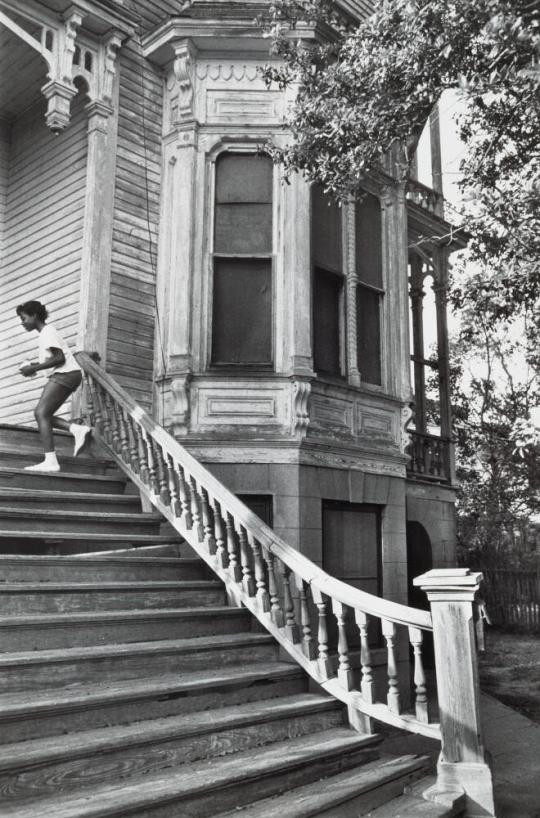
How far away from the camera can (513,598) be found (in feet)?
60.0

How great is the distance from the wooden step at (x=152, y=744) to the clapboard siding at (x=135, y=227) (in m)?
4.61

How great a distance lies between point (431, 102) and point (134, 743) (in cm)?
573

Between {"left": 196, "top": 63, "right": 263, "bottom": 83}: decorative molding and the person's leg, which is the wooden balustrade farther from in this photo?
{"left": 196, "top": 63, "right": 263, "bottom": 83}: decorative molding

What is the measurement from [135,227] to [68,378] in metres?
2.58

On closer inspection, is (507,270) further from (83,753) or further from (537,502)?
(537,502)

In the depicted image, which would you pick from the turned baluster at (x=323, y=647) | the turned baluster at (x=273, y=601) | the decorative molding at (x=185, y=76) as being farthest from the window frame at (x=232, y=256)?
the turned baluster at (x=323, y=647)

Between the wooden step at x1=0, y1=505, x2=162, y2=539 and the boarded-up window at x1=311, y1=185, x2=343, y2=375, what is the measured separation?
9.24ft

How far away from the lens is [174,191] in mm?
8602

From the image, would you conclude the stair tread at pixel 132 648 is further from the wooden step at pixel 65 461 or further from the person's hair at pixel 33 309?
the person's hair at pixel 33 309

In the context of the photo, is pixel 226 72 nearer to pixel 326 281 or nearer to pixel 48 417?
pixel 326 281

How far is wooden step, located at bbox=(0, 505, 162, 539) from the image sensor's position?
567 cm

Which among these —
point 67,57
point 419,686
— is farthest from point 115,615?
point 67,57

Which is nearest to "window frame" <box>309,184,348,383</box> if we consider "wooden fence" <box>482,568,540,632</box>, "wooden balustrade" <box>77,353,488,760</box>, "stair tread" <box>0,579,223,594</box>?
"wooden balustrade" <box>77,353,488,760</box>

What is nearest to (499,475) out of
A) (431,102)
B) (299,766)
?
(431,102)
